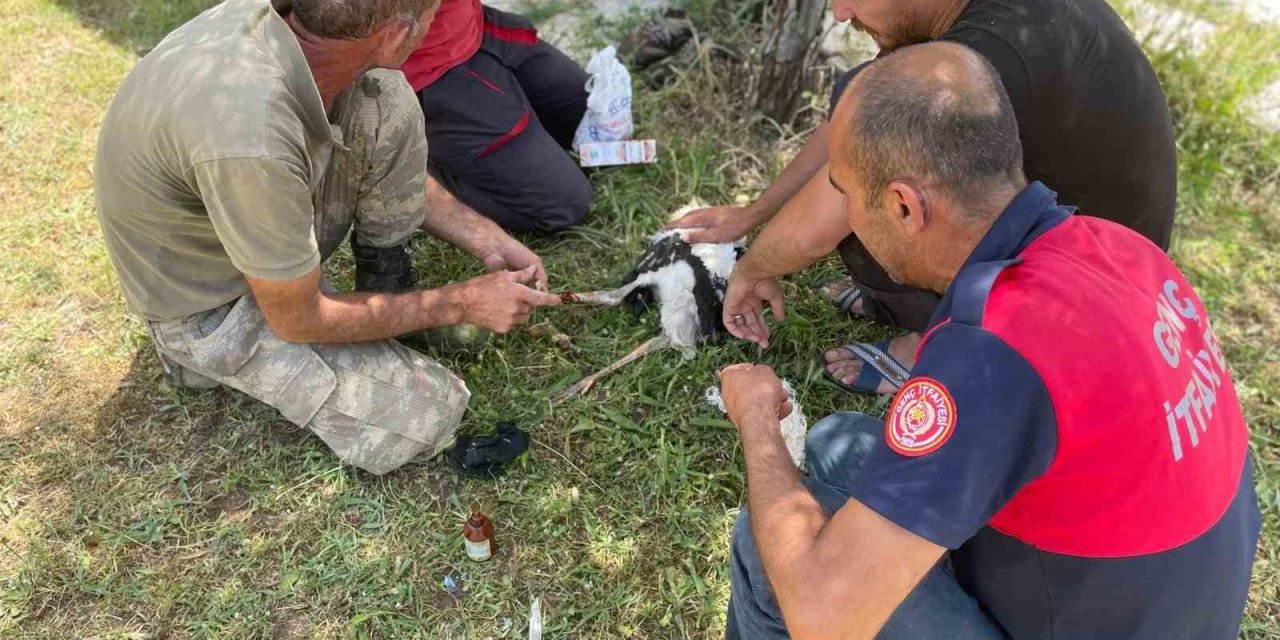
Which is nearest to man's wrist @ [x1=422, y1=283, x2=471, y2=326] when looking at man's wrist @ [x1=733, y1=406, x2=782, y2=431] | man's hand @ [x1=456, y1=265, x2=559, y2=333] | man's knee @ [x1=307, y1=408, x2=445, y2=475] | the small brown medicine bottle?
man's hand @ [x1=456, y1=265, x2=559, y2=333]

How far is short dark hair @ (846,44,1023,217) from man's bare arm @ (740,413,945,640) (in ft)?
1.89

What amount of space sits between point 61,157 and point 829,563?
12.2 ft

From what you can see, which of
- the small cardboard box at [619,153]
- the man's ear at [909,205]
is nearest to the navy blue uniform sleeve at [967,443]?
the man's ear at [909,205]

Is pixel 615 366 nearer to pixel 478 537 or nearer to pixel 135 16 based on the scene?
pixel 478 537

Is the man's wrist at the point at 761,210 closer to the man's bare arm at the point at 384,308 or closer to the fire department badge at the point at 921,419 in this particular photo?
the man's bare arm at the point at 384,308

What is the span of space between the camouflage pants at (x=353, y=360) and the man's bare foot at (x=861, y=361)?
119cm

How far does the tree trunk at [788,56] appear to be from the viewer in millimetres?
3670

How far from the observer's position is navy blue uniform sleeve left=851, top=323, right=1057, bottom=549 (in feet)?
4.40

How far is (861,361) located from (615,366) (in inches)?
31.8

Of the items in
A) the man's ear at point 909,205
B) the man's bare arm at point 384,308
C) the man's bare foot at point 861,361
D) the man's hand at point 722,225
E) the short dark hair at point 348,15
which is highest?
the man's ear at point 909,205

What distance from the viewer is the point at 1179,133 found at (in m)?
4.07

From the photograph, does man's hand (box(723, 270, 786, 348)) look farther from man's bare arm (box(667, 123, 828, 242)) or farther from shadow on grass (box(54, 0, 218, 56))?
shadow on grass (box(54, 0, 218, 56))

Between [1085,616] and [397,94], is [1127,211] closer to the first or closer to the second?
[1085,616]

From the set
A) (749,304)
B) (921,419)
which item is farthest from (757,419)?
(749,304)
